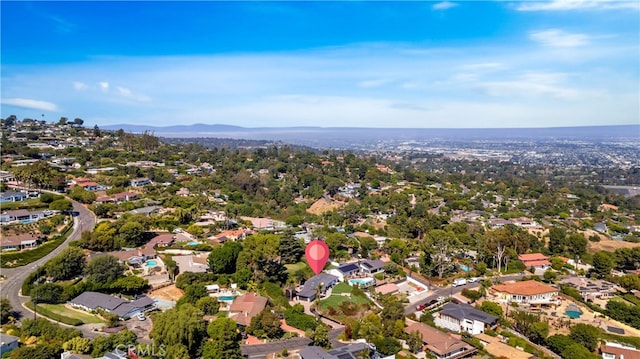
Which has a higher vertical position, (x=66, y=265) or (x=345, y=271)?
(x=66, y=265)

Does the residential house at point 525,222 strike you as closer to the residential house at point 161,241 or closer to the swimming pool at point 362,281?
the swimming pool at point 362,281

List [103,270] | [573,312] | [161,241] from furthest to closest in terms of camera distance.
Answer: [161,241], [103,270], [573,312]

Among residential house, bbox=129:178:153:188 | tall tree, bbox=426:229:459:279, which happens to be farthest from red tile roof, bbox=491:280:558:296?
residential house, bbox=129:178:153:188

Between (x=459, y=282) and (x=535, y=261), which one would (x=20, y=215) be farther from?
(x=535, y=261)

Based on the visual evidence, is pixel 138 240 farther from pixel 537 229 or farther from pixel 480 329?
pixel 537 229

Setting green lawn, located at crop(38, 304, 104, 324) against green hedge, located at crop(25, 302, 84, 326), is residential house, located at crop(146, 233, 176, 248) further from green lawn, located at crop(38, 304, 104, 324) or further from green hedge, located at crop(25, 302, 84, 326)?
green hedge, located at crop(25, 302, 84, 326)

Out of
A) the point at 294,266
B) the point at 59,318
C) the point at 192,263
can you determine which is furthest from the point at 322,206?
the point at 59,318
